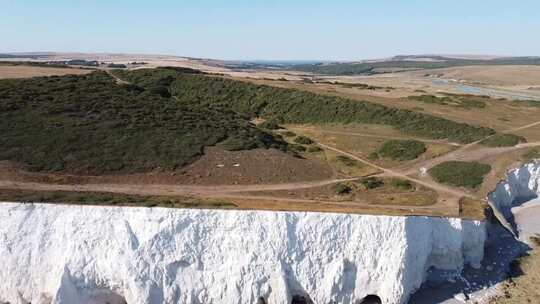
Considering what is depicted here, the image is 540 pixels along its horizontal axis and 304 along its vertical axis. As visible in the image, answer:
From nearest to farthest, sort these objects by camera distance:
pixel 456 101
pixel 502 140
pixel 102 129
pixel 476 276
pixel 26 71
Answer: pixel 476 276
pixel 102 129
pixel 502 140
pixel 26 71
pixel 456 101

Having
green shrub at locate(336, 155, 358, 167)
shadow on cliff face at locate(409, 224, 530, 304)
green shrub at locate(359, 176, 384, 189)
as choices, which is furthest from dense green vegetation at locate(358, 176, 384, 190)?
shadow on cliff face at locate(409, 224, 530, 304)

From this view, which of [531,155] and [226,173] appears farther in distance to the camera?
[531,155]

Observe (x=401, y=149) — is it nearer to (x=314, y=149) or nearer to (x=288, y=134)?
(x=314, y=149)

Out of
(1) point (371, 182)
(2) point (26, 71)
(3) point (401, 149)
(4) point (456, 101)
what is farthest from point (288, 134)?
(2) point (26, 71)

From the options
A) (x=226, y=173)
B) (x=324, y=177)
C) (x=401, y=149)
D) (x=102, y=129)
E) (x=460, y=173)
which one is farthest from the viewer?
(x=401, y=149)

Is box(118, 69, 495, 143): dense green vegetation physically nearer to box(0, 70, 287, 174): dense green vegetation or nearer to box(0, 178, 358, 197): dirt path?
box(0, 70, 287, 174): dense green vegetation

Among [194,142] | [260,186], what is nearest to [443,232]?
Result: [260,186]

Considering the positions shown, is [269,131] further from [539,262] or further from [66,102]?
[539,262]
